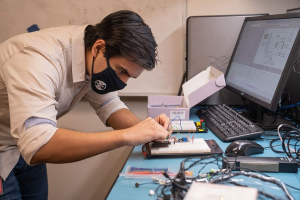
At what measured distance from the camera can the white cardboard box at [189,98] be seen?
4.56 ft

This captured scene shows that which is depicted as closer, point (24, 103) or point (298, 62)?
point (24, 103)

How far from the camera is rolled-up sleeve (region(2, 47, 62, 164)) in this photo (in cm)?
85

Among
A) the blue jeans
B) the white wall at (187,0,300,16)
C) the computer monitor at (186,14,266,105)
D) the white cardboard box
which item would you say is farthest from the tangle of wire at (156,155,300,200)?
the white wall at (187,0,300,16)

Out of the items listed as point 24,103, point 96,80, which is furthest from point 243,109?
point 24,103

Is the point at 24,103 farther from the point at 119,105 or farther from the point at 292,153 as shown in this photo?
the point at 292,153

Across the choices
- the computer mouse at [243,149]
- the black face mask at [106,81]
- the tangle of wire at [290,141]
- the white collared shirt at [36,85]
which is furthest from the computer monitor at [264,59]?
the white collared shirt at [36,85]

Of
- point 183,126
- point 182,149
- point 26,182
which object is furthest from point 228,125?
point 26,182

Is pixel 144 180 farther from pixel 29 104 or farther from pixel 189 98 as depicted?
pixel 189 98

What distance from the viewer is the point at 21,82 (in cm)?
87

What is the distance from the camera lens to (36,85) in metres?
0.88

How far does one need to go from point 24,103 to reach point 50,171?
1468 millimetres

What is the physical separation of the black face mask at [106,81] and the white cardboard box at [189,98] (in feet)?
1.01

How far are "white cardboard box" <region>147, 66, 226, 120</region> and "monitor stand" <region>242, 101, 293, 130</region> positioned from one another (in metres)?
0.18

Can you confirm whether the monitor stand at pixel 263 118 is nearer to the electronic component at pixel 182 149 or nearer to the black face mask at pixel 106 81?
the electronic component at pixel 182 149
